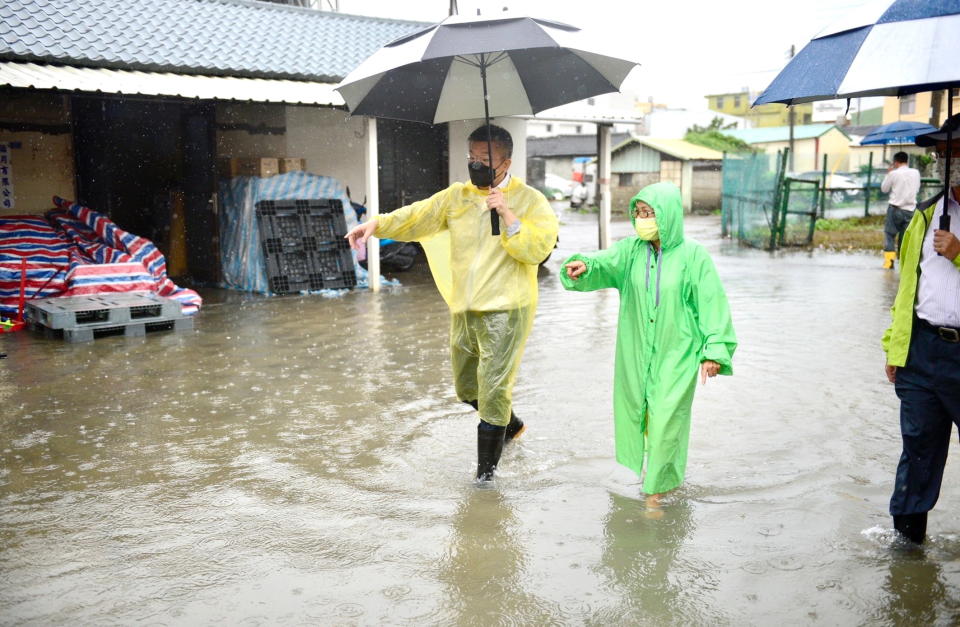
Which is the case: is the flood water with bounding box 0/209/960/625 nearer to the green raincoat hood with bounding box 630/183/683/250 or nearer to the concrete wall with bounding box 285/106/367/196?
the green raincoat hood with bounding box 630/183/683/250

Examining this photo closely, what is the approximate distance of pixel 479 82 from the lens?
212 inches

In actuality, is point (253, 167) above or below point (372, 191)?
above

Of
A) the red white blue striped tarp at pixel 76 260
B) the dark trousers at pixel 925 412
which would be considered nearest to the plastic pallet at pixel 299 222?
the red white blue striped tarp at pixel 76 260

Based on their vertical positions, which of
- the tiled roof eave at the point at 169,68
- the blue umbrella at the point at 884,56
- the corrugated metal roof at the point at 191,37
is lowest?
the blue umbrella at the point at 884,56

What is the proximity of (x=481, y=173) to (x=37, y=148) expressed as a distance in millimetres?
9377

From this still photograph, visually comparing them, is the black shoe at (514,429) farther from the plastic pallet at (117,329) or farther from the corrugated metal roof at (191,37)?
the corrugated metal roof at (191,37)

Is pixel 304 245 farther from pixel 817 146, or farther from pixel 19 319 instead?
pixel 817 146

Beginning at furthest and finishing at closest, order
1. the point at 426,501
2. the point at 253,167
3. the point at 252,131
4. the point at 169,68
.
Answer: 1. the point at 252,131
2. the point at 253,167
3. the point at 169,68
4. the point at 426,501

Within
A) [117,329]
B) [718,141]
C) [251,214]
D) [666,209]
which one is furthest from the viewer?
[718,141]

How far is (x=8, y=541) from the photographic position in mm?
3916

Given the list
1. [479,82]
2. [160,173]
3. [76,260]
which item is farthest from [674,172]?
[479,82]

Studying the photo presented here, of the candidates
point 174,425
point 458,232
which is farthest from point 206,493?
point 458,232

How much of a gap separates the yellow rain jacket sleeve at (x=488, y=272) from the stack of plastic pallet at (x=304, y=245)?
804 centimetres

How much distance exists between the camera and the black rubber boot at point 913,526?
3.74 metres
